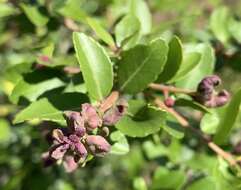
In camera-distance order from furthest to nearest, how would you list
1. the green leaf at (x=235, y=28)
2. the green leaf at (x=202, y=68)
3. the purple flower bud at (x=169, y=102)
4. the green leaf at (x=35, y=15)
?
Result: the green leaf at (x=235, y=28) < the green leaf at (x=35, y=15) < the green leaf at (x=202, y=68) < the purple flower bud at (x=169, y=102)

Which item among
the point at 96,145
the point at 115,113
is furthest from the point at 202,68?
the point at 96,145

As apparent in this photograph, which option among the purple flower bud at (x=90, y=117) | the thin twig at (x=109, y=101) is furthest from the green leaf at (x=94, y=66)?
the purple flower bud at (x=90, y=117)

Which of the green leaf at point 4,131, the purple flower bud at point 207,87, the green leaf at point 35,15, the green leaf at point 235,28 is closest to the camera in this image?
the purple flower bud at point 207,87

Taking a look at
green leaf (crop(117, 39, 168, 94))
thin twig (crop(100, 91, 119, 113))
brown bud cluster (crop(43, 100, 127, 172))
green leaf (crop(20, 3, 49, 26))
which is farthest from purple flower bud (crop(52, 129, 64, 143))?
green leaf (crop(20, 3, 49, 26))

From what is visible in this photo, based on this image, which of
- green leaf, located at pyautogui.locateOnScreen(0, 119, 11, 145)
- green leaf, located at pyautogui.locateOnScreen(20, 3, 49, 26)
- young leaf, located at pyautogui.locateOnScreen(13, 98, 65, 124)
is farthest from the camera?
green leaf, located at pyautogui.locateOnScreen(0, 119, 11, 145)

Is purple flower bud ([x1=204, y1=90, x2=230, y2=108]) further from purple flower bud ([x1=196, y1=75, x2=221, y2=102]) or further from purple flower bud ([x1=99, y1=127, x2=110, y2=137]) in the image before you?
purple flower bud ([x1=99, y1=127, x2=110, y2=137])

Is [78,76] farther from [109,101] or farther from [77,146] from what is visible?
[77,146]

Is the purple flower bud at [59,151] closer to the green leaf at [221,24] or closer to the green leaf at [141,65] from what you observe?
the green leaf at [141,65]

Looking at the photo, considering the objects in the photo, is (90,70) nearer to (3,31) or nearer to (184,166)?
(184,166)
